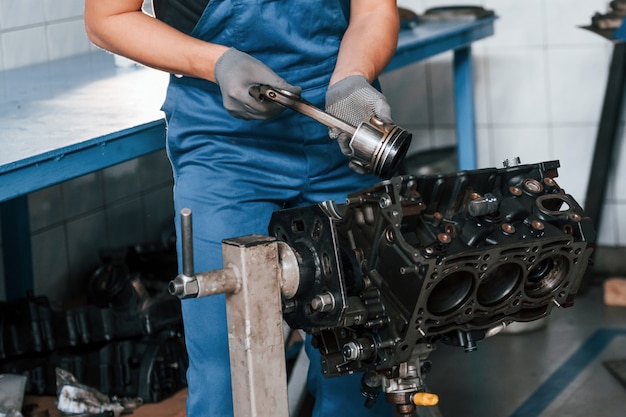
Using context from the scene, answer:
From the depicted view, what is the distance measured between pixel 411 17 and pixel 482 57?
0.72 m

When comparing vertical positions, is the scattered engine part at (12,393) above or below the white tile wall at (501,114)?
below

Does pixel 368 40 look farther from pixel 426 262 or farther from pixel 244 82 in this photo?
pixel 426 262

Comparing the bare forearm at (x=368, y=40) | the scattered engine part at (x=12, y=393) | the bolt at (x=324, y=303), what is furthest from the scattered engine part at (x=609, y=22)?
the bolt at (x=324, y=303)

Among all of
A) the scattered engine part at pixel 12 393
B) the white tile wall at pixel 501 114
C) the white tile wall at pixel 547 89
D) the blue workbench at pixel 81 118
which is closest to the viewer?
the blue workbench at pixel 81 118

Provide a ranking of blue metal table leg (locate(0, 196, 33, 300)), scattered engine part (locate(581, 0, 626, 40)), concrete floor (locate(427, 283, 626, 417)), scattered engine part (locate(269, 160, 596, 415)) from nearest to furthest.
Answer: scattered engine part (locate(269, 160, 596, 415))
concrete floor (locate(427, 283, 626, 417))
blue metal table leg (locate(0, 196, 33, 300))
scattered engine part (locate(581, 0, 626, 40))

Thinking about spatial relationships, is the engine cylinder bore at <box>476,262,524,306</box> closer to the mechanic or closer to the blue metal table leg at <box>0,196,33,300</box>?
the mechanic

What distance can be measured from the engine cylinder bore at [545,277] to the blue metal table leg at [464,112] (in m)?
2.11

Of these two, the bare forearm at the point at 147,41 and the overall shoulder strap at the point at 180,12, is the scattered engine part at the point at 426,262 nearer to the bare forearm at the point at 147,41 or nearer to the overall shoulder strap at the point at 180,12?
the bare forearm at the point at 147,41

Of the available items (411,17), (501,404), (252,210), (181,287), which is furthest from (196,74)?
(411,17)

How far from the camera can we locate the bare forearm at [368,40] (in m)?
1.67

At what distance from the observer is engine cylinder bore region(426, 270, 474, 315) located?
4.38 ft

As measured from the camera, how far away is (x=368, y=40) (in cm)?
173

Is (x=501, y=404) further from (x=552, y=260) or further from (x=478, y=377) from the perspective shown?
(x=552, y=260)

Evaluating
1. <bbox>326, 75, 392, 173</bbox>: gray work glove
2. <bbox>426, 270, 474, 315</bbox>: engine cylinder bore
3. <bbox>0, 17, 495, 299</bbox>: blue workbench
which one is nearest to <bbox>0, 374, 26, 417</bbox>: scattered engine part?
<bbox>0, 17, 495, 299</bbox>: blue workbench
